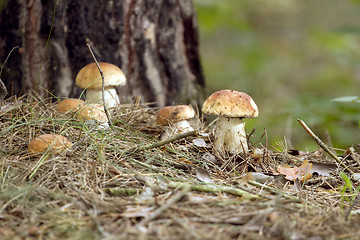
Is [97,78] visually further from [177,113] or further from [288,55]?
[288,55]

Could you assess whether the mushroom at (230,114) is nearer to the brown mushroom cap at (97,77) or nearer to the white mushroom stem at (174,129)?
the white mushroom stem at (174,129)

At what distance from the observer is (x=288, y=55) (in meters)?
10.7

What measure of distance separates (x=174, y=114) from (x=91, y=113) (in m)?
0.69

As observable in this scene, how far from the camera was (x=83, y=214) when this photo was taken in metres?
1.60

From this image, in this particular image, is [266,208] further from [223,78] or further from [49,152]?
[223,78]

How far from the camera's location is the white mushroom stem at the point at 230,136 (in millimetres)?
2639

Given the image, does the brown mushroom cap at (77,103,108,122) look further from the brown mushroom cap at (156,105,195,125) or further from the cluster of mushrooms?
the brown mushroom cap at (156,105,195,125)

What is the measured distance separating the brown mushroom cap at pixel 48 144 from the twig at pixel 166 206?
0.84 m

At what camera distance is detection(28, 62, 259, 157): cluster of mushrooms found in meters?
2.14

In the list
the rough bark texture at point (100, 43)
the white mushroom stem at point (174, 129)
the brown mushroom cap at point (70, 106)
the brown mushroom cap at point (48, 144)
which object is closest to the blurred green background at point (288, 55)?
the rough bark texture at point (100, 43)

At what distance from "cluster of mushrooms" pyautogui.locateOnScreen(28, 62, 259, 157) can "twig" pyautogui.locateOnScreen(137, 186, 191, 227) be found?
84 centimetres

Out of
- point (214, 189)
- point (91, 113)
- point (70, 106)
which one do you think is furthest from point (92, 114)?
point (214, 189)

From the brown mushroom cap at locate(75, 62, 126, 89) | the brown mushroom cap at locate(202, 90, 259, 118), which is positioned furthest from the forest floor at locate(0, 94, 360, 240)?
the brown mushroom cap at locate(75, 62, 126, 89)

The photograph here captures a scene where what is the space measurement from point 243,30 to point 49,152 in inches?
327
